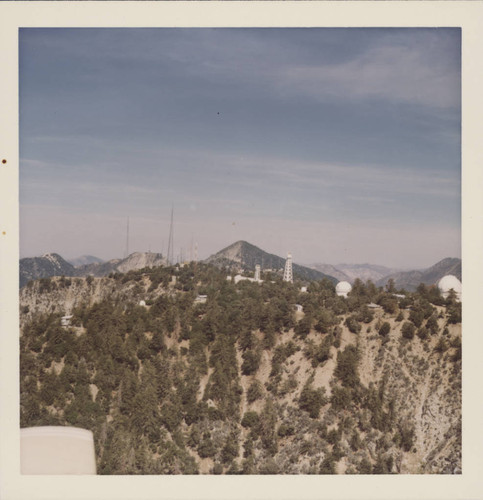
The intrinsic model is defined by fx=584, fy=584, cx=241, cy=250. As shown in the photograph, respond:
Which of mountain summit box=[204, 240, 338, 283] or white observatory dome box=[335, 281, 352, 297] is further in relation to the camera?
white observatory dome box=[335, 281, 352, 297]

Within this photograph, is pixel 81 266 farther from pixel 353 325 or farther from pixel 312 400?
pixel 353 325

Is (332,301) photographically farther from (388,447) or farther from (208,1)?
(208,1)

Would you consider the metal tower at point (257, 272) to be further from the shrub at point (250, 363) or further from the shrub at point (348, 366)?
the shrub at point (348, 366)

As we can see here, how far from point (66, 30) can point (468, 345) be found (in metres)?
7.50

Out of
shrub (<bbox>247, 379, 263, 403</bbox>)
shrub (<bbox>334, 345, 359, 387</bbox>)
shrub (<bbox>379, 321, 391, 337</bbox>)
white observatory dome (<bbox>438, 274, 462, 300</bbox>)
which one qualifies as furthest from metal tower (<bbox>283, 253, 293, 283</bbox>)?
white observatory dome (<bbox>438, 274, 462, 300</bbox>)

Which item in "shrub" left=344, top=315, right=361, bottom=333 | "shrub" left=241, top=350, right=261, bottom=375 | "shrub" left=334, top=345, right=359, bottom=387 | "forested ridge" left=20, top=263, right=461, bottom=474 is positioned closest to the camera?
"forested ridge" left=20, top=263, right=461, bottom=474

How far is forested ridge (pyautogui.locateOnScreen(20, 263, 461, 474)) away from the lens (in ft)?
31.7

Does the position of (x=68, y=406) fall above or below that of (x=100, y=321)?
below

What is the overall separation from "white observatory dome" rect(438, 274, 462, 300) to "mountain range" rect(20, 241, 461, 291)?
3.6 inches

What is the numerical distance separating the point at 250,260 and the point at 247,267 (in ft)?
0.52

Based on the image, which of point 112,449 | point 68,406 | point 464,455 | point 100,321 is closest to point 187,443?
point 112,449

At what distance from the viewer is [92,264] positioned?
11.0 meters

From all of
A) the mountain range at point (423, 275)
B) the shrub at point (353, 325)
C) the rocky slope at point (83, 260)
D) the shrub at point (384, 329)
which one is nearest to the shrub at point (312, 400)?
the shrub at point (353, 325)

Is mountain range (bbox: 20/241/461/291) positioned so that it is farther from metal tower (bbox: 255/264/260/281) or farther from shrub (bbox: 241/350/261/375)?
shrub (bbox: 241/350/261/375)
